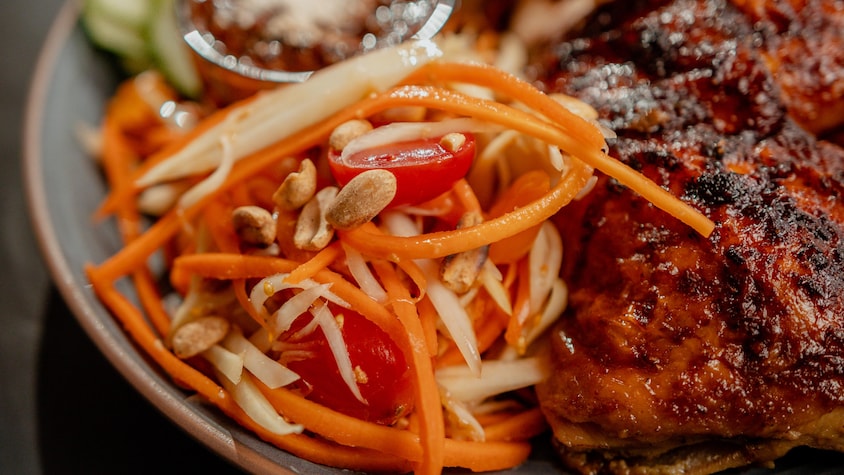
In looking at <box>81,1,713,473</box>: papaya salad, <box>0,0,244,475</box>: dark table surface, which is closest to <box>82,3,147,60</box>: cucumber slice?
<box>0,0,244,475</box>: dark table surface

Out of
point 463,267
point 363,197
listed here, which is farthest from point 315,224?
point 463,267

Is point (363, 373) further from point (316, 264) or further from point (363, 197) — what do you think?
point (363, 197)

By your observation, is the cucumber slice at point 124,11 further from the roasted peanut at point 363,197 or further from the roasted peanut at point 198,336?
the roasted peanut at point 363,197

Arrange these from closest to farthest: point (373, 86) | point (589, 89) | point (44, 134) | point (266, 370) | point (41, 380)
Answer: point (266, 370), point (373, 86), point (589, 89), point (41, 380), point (44, 134)

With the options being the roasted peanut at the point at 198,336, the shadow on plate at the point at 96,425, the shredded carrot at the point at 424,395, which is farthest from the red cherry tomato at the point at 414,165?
the shadow on plate at the point at 96,425

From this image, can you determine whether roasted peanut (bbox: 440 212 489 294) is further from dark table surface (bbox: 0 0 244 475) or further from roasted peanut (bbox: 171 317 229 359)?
dark table surface (bbox: 0 0 244 475)

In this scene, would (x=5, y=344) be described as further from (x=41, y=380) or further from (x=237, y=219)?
(x=237, y=219)

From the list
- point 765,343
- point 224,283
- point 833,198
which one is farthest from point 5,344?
point 833,198
